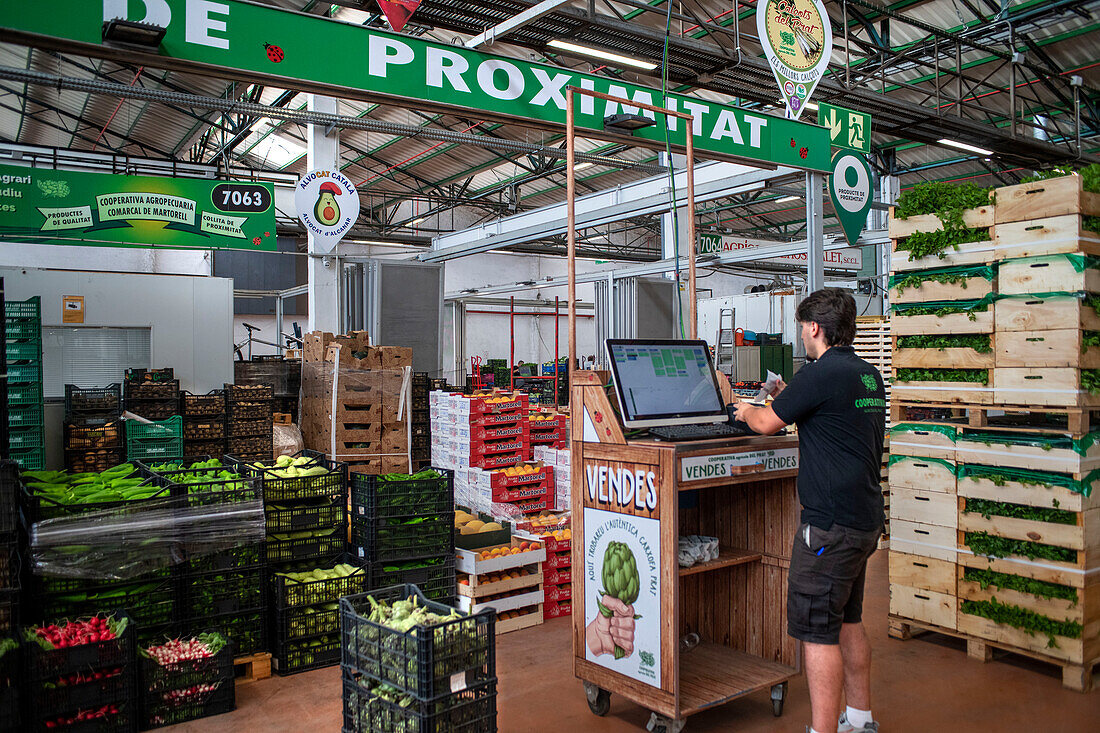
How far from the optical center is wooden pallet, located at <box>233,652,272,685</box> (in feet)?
14.6

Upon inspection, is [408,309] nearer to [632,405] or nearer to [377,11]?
[377,11]

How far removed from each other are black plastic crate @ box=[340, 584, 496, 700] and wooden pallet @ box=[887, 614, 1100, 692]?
3028 mm

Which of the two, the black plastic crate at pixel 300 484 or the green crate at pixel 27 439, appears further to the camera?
the green crate at pixel 27 439

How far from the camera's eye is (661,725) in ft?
12.0

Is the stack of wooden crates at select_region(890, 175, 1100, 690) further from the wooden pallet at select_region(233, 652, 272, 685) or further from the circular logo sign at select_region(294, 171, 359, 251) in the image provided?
the circular logo sign at select_region(294, 171, 359, 251)

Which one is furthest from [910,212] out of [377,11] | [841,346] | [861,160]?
[377,11]

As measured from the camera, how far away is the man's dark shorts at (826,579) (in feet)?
10.8

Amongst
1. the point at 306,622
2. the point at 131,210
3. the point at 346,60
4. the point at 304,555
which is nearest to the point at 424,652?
the point at 306,622

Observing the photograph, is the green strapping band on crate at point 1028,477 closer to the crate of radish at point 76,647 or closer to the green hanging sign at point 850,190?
the green hanging sign at point 850,190

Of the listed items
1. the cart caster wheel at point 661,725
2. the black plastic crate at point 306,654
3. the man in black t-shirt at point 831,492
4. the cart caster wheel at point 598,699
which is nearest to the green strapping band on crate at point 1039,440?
the man in black t-shirt at point 831,492

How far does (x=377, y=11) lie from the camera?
853 centimetres

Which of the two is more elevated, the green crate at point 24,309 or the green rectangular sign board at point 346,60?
the green rectangular sign board at point 346,60

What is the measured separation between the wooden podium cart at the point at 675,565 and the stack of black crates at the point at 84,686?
211cm

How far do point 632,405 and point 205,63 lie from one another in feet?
8.30
